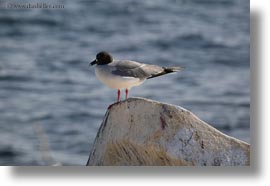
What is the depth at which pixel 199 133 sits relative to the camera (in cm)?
757

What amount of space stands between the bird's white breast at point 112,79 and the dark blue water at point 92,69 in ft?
0.86

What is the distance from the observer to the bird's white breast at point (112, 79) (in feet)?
24.6

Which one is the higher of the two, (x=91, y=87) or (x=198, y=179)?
(x=91, y=87)

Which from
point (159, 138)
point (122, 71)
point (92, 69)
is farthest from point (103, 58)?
point (159, 138)

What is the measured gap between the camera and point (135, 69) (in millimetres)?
7578

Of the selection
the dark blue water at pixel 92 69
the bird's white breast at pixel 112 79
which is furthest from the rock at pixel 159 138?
the dark blue water at pixel 92 69

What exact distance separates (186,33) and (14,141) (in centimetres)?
135

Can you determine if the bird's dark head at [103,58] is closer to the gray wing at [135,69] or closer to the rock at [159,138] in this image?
the gray wing at [135,69]

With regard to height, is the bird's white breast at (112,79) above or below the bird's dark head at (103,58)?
below

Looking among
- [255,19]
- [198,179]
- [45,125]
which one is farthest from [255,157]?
[45,125]

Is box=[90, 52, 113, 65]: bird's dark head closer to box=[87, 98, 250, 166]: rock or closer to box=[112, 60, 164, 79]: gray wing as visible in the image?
box=[112, 60, 164, 79]: gray wing

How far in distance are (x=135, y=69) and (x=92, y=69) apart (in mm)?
446

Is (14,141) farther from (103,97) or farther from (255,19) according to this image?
(255,19)

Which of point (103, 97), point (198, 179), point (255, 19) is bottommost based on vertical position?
point (198, 179)
